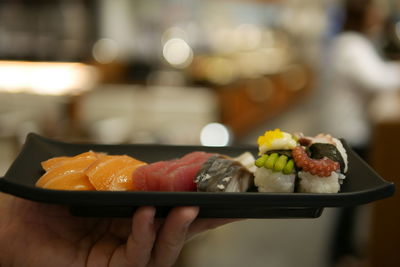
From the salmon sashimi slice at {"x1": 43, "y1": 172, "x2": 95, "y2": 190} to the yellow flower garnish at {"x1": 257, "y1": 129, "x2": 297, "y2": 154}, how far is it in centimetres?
43

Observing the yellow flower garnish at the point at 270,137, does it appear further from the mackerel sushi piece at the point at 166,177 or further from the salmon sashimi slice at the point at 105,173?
the salmon sashimi slice at the point at 105,173

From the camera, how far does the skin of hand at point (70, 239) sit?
3.70ft

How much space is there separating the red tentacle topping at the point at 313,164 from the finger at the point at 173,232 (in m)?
0.30

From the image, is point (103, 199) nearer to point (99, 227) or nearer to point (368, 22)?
point (99, 227)

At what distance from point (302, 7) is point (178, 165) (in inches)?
335

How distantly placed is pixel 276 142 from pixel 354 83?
2254 mm

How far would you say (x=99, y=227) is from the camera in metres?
1.34

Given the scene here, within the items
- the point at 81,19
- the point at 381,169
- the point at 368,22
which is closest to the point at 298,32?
the point at 81,19

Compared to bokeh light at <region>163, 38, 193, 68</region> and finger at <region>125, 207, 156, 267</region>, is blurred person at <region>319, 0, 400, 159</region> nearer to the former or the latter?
finger at <region>125, 207, 156, 267</region>

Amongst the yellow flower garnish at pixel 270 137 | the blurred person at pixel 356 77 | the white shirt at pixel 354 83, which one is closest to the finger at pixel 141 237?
the yellow flower garnish at pixel 270 137

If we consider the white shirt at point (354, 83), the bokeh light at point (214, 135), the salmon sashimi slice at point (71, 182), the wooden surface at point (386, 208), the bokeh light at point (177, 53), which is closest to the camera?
the salmon sashimi slice at point (71, 182)

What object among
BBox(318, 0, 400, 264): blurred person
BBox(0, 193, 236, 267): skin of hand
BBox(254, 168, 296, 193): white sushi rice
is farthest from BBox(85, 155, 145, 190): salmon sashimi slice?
BBox(318, 0, 400, 264): blurred person

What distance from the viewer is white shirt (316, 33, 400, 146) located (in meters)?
3.30

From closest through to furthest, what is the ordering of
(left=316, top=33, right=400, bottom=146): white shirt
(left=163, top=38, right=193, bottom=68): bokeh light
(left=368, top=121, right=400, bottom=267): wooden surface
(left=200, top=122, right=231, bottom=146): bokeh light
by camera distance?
(left=368, top=121, right=400, bottom=267): wooden surface < (left=316, top=33, right=400, bottom=146): white shirt < (left=200, top=122, right=231, bottom=146): bokeh light < (left=163, top=38, right=193, bottom=68): bokeh light
